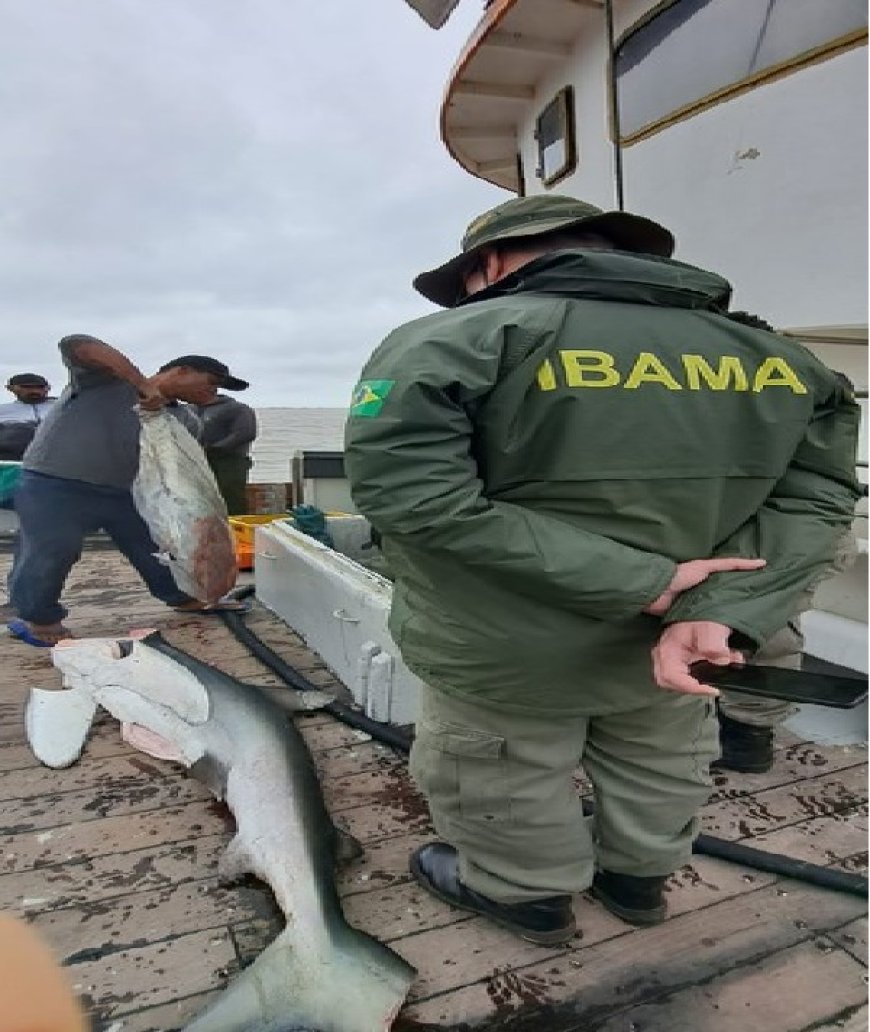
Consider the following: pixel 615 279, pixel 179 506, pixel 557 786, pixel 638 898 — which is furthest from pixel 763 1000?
pixel 179 506

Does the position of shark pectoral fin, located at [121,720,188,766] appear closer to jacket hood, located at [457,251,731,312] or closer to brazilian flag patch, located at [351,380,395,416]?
brazilian flag patch, located at [351,380,395,416]

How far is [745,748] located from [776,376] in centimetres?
186

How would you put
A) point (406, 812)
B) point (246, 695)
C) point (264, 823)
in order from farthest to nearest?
point (246, 695)
point (406, 812)
point (264, 823)

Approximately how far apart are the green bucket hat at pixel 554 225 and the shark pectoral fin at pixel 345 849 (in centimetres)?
172

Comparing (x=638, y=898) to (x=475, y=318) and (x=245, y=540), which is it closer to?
(x=475, y=318)

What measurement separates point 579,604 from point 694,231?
3.36 m

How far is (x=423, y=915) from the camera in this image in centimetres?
220

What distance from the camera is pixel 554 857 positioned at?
2000mm

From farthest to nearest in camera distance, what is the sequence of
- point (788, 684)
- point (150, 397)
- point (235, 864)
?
1. point (150, 397)
2. point (235, 864)
3. point (788, 684)

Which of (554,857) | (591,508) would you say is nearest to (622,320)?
(591,508)

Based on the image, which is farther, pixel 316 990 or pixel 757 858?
pixel 757 858

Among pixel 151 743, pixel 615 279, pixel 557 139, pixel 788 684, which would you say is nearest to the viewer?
pixel 788 684

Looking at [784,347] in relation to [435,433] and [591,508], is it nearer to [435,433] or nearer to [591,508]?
[591,508]

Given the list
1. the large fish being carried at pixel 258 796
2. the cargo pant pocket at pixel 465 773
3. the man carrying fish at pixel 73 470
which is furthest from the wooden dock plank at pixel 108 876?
the man carrying fish at pixel 73 470
